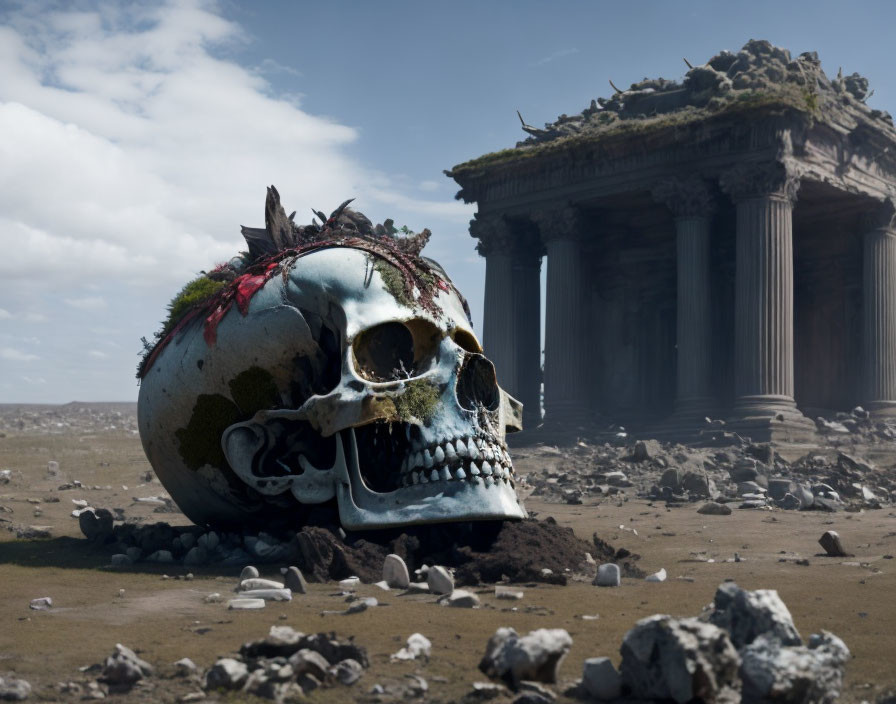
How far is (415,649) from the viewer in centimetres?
443

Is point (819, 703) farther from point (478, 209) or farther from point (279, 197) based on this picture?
point (478, 209)

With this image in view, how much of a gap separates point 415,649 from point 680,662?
46.3 inches

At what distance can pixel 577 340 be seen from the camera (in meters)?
28.0

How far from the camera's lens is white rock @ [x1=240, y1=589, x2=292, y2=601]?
19.3ft

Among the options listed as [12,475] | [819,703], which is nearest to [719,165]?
[12,475]

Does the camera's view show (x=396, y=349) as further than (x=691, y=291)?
No

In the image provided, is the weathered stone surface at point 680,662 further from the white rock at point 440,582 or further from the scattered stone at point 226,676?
the white rock at point 440,582

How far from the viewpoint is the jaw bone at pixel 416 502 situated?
6887 mm

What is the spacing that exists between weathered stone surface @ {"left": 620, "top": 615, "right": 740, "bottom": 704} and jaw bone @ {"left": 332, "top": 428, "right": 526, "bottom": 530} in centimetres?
305

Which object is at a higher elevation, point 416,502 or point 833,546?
point 416,502

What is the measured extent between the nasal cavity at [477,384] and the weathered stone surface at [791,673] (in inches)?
149

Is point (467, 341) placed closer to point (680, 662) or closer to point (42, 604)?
point (42, 604)

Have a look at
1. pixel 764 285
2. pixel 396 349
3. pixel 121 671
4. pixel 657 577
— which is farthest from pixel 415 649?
pixel 764 285

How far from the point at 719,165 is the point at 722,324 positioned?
5884 mm
